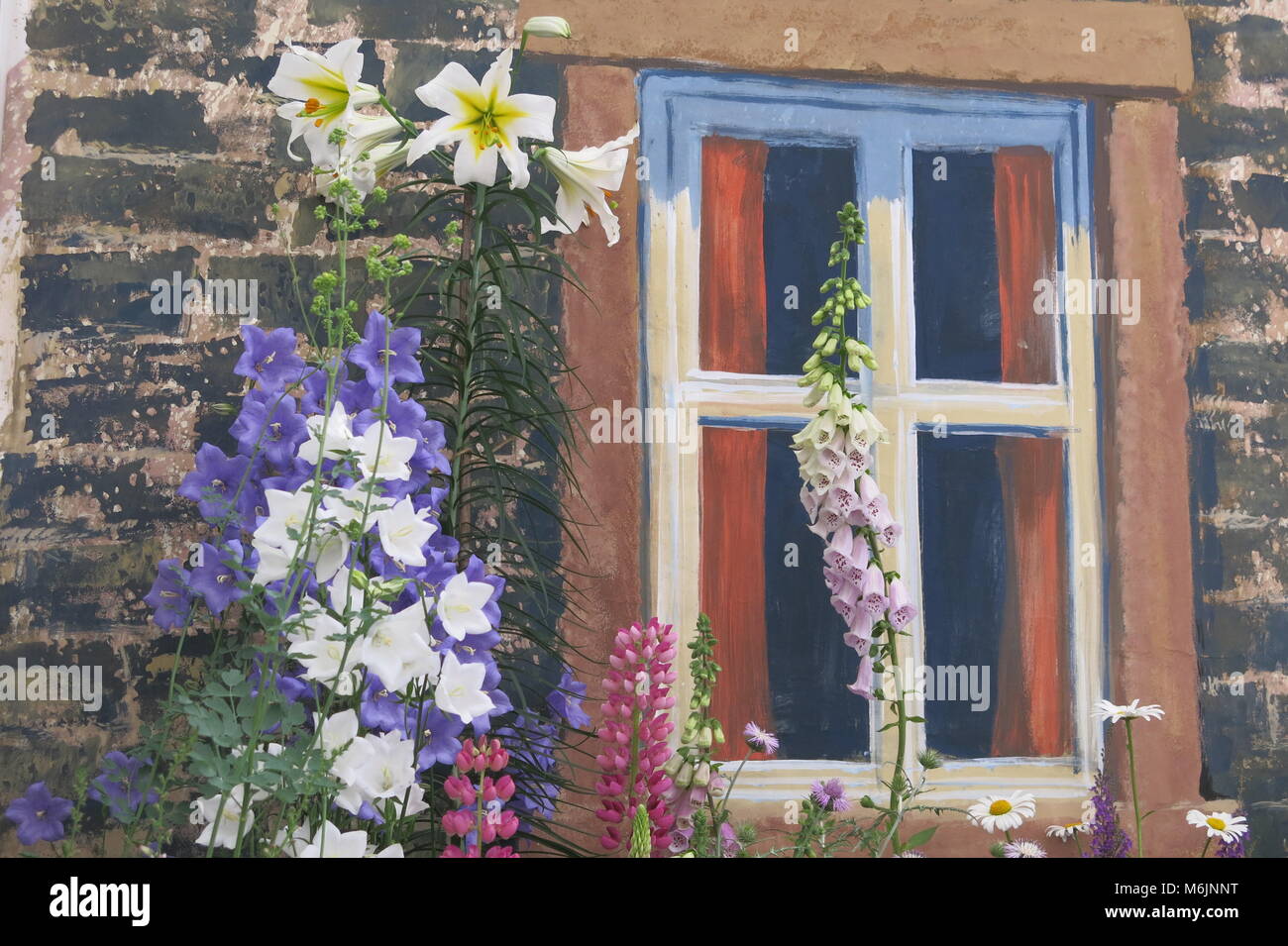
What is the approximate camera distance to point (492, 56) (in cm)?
272

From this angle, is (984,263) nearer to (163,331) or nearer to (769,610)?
(769,610)

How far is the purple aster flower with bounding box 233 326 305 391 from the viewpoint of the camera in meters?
1.90

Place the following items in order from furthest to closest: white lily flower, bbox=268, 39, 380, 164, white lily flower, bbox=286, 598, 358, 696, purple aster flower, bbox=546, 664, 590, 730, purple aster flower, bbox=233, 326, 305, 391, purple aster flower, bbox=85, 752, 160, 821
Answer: white lily flower, bbox=268, 39, 380, 164 < purple aster flower, bbox=546, 664, 590, 730 < purple aster flower, bbox=233, 326, 305, 391 < purple aster flower, bbox=85, 752, 160, 821 < white lily flower, bbox=286, 598, 358, 696

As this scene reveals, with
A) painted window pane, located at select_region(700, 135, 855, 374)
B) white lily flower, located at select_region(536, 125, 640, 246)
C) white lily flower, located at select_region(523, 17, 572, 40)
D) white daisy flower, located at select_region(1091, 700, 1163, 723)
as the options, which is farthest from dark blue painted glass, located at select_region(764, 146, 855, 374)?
white daisy flower, located at select_region(1091, 700, 1163, 723)

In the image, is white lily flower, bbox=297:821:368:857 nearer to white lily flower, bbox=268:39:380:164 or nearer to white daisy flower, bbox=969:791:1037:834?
white daisy flower, bbox=969:791:1037:834

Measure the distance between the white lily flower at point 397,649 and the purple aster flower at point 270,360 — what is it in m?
0.67

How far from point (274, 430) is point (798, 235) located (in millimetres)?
1442

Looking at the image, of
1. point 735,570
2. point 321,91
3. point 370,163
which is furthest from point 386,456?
point 735,570

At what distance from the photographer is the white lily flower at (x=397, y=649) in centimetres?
138

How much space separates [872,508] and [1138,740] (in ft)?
3.53

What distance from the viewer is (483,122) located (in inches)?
85.3

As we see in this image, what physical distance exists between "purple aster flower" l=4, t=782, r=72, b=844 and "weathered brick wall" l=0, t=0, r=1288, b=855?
0.46m

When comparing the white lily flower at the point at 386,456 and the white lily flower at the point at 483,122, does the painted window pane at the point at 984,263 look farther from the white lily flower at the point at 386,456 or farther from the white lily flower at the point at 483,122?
the white lily flower at the point at 386,456
